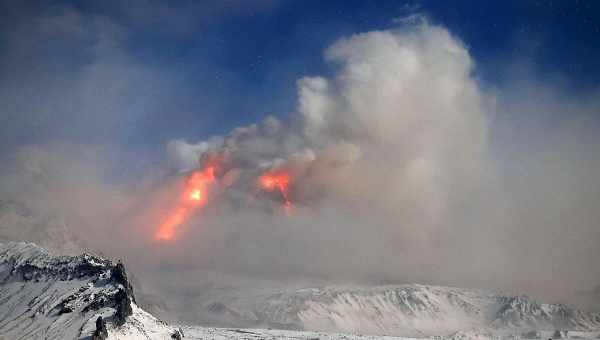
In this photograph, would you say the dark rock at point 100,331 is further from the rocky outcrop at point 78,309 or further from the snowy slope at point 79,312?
the snowy slope at point 79,312

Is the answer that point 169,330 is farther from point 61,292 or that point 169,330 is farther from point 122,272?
point 61,292

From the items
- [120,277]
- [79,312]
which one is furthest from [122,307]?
[120,277]

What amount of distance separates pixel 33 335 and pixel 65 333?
16.8 metres

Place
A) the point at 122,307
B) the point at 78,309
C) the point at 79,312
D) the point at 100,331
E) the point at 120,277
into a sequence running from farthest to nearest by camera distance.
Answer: the point at 120,277
the point at 78,309
the point at 79,312
the point at 122,307
the point at 100,331

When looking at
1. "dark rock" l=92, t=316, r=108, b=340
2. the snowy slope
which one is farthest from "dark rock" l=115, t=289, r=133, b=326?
"dark rock" l=92, t=316, r=108, b=340

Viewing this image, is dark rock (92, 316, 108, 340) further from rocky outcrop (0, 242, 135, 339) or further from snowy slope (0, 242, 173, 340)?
snowy slope (0, 242, 173, 340)

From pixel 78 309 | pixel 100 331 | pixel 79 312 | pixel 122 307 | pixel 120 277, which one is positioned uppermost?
pixel 120 277

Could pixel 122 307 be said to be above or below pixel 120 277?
below

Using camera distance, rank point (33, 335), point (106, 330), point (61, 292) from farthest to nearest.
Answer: point (61, 292), point (33, 335), point (106, 330)

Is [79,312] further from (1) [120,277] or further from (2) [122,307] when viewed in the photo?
(1) [120,277]

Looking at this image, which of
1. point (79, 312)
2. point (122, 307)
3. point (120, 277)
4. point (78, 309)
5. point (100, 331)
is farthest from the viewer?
point (120, 277)

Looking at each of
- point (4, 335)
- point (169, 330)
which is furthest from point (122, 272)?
point (4, 335)

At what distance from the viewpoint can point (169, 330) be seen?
183 metres

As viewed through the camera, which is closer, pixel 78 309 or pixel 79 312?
pixel 79 312
